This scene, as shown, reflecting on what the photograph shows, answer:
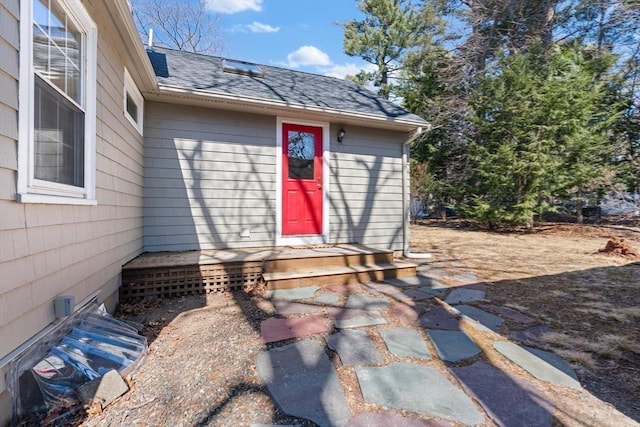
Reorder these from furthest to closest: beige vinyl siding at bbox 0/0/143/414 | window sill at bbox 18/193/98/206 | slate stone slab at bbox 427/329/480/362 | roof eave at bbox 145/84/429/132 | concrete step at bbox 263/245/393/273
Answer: roof eave at bbox 145/84/429/132
concrete step at bbox 263/245/393/273
slate stone slab at bbox 427/329/480/362
window sill at bbox 18/193/98/206
beige vinyl siding at bbox 0/0/143/414

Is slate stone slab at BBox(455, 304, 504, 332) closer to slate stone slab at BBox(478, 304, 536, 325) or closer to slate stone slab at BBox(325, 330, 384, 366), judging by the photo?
slate stone slab at BBox(478, 304, 536, 325)

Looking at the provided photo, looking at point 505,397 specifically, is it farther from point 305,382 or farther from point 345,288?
point 345,288

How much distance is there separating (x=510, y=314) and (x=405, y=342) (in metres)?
1.31

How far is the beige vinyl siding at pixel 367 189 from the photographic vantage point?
5223mm

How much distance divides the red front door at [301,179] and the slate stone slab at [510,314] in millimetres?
2729

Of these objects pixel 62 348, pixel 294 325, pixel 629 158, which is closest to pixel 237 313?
pixel 294 325

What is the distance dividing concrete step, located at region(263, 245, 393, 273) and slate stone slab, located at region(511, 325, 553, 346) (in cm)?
201

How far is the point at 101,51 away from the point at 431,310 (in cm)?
366

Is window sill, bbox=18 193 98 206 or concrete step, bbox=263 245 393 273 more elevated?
window sill, bbox=18 193 98 206

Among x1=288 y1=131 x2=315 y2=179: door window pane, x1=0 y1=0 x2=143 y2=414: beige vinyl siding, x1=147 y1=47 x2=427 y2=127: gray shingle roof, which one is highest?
x1=147 y1=47 x2=427 y2=127: gray shingle roof

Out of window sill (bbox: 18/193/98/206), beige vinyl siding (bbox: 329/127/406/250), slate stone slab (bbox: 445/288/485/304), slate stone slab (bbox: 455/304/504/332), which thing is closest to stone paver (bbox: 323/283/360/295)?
slate stone slab (bbox: 445/288/485/304)

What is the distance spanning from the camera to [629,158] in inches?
396

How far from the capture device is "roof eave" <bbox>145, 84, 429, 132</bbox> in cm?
398

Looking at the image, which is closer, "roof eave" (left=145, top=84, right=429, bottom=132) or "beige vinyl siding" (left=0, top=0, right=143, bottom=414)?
"beige vinyl siding" (left=0, top=0, right=143, bottom=414)
